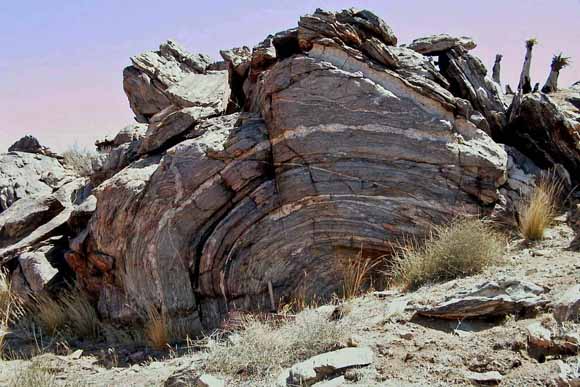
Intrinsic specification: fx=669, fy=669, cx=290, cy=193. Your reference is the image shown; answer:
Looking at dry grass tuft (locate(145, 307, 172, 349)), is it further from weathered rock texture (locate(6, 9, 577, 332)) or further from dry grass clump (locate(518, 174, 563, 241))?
dry grass clump (locate(518, 174, 563, 241))

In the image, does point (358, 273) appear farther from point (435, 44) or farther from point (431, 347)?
point (435, 44)

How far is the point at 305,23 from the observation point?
11.0 m

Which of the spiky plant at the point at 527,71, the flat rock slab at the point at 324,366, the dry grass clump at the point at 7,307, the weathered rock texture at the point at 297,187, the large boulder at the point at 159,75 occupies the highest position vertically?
the large boulder at the point at 159,75

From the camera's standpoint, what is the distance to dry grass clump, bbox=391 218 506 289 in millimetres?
8352

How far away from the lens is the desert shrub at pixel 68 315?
1035 centimetres

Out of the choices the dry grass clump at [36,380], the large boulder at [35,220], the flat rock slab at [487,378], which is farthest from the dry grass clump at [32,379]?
the large boulder at [35,220]

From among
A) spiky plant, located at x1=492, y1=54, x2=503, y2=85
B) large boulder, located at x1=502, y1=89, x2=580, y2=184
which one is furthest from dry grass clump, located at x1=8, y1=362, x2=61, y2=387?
spiky plant, located at x1=492, y1=54, x2=503, y2=85

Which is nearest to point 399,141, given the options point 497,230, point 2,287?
point 497,230

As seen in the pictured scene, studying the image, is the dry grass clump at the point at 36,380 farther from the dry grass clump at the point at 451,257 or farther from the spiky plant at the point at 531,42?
the spiky plant at the point at 531,42

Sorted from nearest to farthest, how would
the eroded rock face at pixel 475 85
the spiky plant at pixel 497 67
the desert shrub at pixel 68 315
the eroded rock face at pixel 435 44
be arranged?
the desert shrub at pixel 68 315 < the eroded rock face at pixel 475 85 < the eroded rock face at pixel 435 44 < the spiky plant at pixel 497 67

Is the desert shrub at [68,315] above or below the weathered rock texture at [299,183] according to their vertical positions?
below

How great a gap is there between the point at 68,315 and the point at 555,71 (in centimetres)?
1279

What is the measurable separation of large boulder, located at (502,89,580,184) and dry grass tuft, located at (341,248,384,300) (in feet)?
12.1

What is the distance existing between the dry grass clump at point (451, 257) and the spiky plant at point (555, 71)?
29.1 feet
